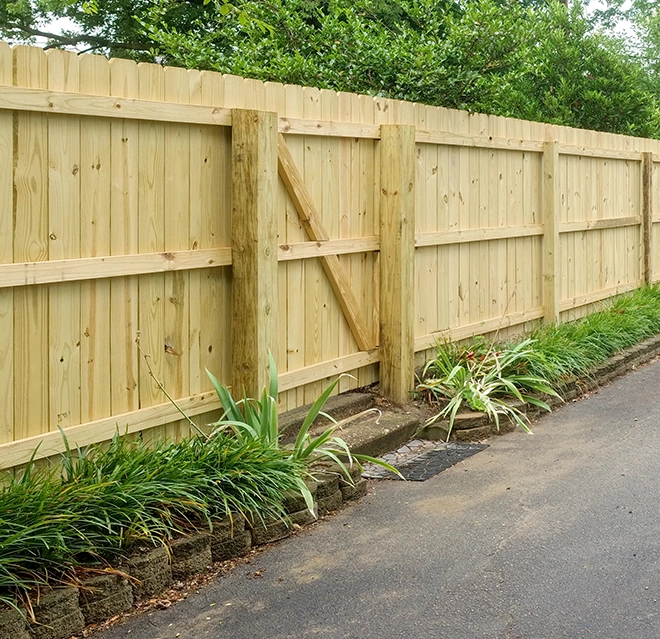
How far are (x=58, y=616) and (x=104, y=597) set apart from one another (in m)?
0.22

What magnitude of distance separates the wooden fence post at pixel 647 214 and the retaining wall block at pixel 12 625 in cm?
1020

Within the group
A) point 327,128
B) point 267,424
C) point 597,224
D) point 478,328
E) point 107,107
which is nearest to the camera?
point 107,107

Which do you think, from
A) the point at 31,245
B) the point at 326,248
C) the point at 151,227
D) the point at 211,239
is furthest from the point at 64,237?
the point at 326,248

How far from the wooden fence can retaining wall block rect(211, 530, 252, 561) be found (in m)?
0.81

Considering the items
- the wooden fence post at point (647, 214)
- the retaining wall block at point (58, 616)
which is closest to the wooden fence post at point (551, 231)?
the wooden fence post at point (647, 214)

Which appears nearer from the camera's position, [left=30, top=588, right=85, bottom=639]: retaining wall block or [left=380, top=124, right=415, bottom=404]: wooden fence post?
[left=30, top=588, right=85, bottom=639]: retaining wall block

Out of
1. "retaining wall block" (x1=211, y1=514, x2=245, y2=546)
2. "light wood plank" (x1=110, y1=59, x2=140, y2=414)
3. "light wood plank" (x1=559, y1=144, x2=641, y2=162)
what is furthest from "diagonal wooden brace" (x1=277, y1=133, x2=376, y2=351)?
"light wood plank" (x1=559, y1=144, x2=641, y2=162)

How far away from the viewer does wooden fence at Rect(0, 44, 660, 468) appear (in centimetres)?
427

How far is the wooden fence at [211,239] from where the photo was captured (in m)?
4.27

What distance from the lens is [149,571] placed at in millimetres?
3926

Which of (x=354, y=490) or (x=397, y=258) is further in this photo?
(x=397, y=258)

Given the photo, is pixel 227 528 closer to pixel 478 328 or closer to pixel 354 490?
pixel 354 490

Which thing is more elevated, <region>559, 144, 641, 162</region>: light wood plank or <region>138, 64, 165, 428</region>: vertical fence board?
<region>559, 144, 641, 162</region>: light wood plank

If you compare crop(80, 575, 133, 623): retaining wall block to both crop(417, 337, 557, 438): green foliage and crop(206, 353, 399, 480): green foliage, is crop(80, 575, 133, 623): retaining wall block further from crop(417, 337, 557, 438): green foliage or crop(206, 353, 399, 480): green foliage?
crop(417, 337, 557, 438): green foliage
